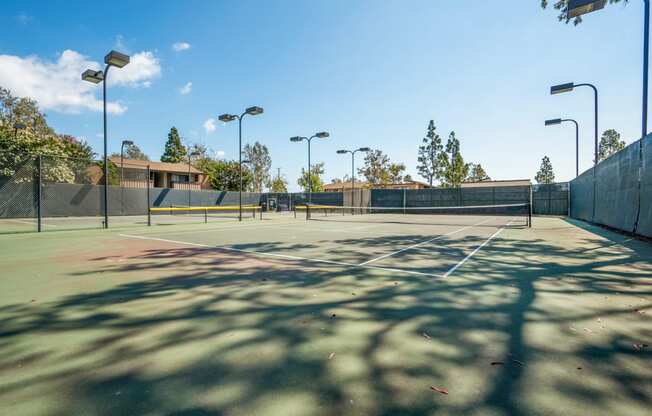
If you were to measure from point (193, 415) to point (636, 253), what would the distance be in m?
8.67

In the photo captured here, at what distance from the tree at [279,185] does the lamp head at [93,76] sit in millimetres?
63548

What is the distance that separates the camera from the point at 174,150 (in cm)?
6600

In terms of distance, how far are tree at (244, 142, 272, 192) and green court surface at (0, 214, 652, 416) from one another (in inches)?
2894

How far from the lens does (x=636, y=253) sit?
6.42 meters

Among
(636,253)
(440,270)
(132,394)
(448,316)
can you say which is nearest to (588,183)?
(636,253)

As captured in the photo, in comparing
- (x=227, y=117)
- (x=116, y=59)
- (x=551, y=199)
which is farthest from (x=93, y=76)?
(x=551, y=199)

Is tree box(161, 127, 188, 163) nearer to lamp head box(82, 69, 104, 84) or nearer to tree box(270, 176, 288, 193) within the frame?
tree box(270, 176, 288, 193)

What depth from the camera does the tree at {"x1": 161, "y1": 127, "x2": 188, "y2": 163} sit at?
65.6 metres

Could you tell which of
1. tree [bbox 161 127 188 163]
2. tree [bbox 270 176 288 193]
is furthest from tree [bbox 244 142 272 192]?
tree [bbox 161 127 188 163]

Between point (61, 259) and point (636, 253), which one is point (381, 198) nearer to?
Answer: point (636, 253)

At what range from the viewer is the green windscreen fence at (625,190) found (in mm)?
8508

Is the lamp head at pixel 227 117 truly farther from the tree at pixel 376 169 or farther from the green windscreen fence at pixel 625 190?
the tree at pixel 376 169

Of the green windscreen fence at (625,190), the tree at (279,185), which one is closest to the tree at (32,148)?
the green windscreen fence at (625,190)

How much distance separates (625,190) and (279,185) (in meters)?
68.6
